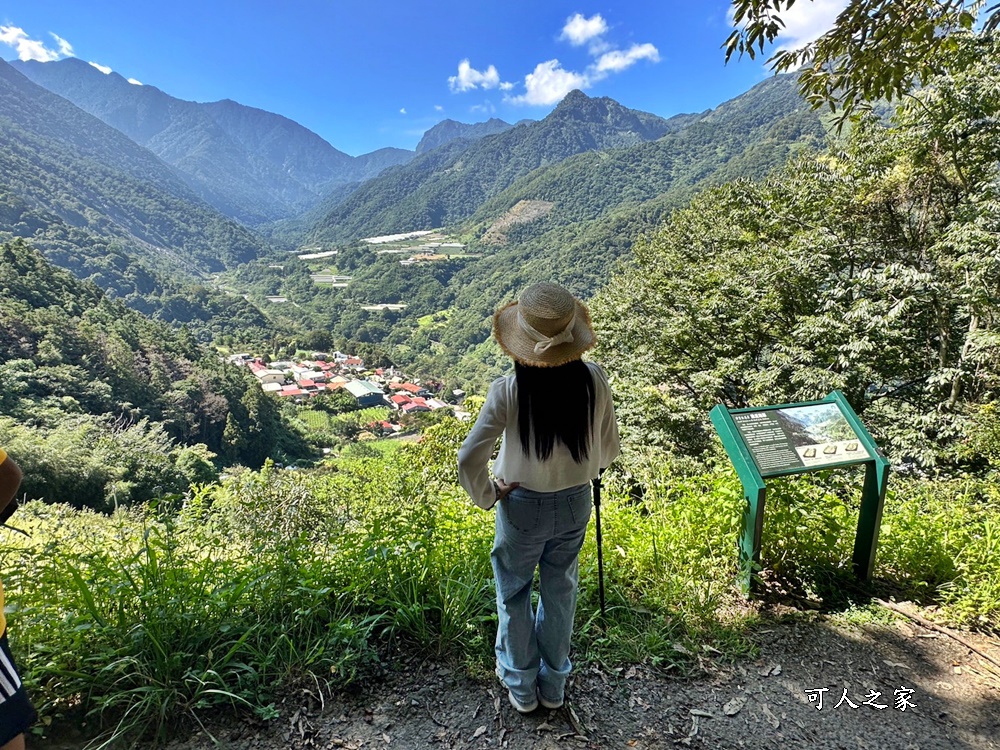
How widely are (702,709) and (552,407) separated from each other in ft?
4.17

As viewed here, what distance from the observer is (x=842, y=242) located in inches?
264

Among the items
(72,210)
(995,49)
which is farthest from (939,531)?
(72,210)

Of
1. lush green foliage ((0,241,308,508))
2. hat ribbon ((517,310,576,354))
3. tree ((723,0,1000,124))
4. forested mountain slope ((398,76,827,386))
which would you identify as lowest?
lush green foliage ((0,241,308,508))

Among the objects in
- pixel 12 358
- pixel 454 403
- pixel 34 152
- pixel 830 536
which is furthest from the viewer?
A: pixel 34 152

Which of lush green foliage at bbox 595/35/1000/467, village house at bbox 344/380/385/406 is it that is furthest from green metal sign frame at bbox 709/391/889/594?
village house at bbox 344/380/385/406

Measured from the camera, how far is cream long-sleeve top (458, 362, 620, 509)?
142 cm

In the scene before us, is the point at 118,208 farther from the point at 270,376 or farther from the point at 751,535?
the point at 751,535

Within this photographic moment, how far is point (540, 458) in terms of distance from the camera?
1432 millimetres

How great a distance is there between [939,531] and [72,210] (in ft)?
551

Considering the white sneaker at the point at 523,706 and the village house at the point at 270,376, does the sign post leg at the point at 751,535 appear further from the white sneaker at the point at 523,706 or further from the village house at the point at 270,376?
the village house at the point at 270,376

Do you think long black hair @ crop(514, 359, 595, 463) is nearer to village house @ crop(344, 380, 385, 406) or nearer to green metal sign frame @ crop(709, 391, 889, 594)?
green metal sign frame @ crop(709, 391, 889, 594)

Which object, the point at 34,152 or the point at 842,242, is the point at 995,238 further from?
the point at 34,152

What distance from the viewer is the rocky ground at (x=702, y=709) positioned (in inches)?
63.0

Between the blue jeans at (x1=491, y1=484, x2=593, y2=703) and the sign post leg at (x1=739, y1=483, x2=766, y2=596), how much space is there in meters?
0.96
